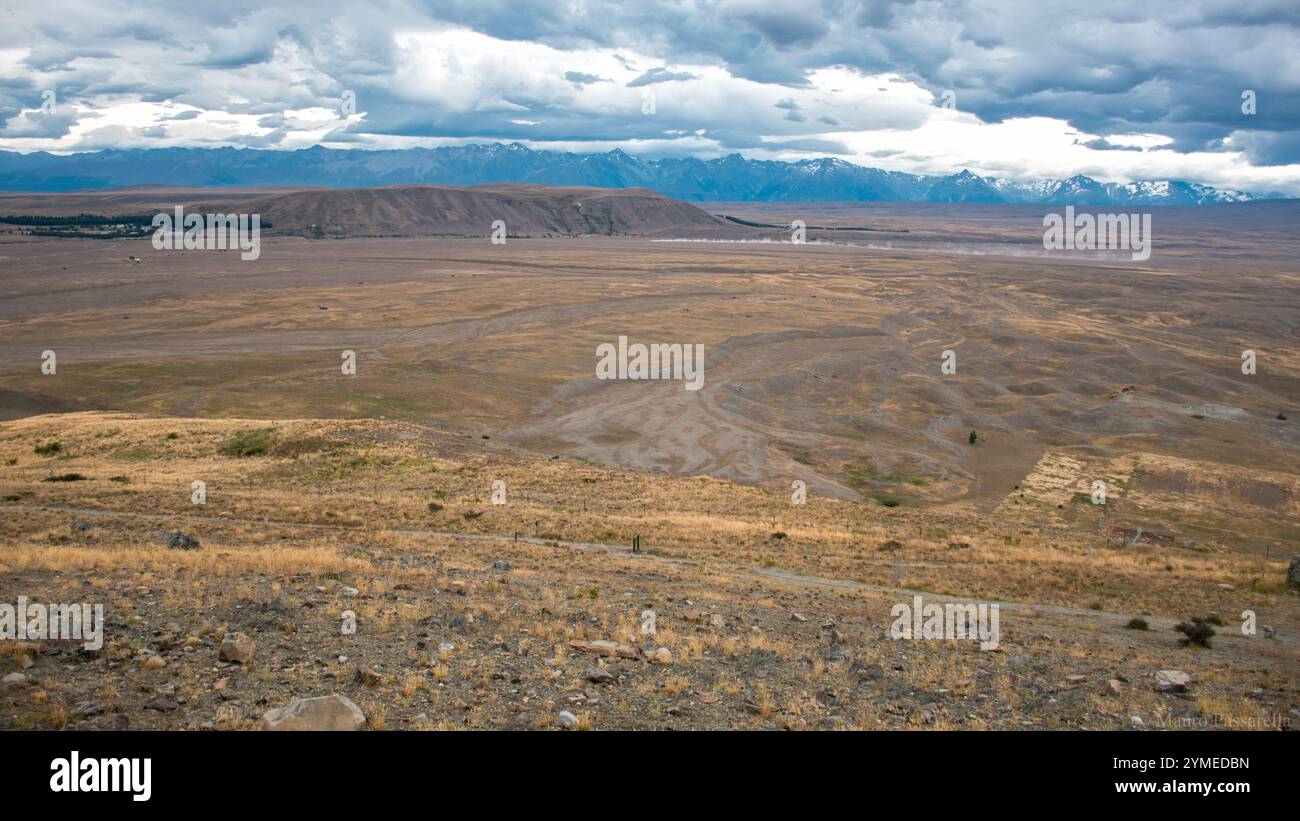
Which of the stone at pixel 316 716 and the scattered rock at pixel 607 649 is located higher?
the stone at pixel 316 716

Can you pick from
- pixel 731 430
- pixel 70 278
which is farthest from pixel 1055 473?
pixel 70 278

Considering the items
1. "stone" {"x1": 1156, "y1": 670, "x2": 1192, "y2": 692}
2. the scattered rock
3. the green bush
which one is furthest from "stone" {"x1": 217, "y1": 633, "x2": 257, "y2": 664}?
the green bush

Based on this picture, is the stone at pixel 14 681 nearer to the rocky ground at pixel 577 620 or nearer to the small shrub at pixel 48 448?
the rocky ground at pixel 577 620

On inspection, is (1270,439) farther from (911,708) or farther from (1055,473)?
(911,708)

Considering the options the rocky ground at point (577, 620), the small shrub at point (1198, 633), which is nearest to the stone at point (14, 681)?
the rocky ground at point (577, 620)

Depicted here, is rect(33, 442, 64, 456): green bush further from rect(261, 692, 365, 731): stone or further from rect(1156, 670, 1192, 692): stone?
rect(1156, 670, 1192, 692): stone

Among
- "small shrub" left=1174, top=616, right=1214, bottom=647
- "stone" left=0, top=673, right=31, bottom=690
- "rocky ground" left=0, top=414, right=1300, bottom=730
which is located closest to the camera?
"stone" left=0, top=673, right=31, bottom=690
